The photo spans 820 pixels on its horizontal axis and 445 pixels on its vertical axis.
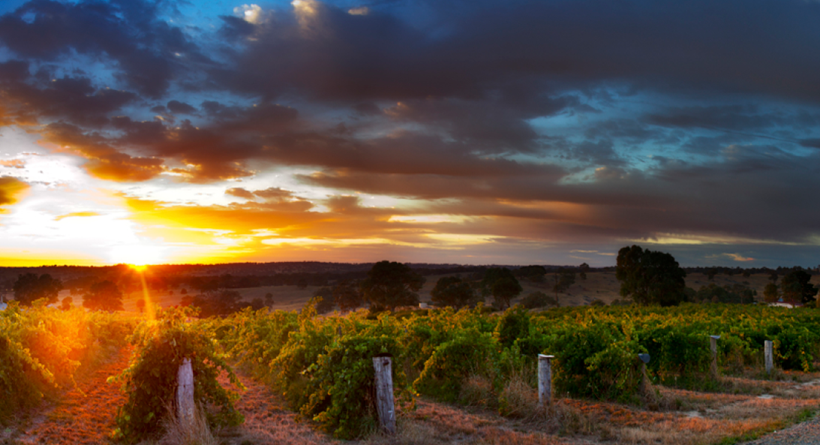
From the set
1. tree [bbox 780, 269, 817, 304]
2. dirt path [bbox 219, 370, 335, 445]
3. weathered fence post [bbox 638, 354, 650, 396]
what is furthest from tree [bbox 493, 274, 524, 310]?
dirt path [bbox 219, 370, 335, 445]

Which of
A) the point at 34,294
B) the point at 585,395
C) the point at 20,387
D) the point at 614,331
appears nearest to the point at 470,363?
the point at 585,395

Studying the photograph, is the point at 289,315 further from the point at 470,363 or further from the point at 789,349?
the point at 789,349

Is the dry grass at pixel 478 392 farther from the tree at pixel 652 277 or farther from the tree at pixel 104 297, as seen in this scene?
the tree at pixel 104 297

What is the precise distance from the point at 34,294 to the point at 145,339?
267 feet

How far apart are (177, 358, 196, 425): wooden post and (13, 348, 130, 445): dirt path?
148cm

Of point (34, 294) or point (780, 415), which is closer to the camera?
point (780, 415)

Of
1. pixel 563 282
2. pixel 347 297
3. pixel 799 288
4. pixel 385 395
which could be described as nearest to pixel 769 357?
pixel 385 395

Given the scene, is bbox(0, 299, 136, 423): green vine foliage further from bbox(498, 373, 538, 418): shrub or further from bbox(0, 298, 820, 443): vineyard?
bbox(498, 373, 538, 418): shrub

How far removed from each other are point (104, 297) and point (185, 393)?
74.9 meters

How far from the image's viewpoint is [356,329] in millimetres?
10570

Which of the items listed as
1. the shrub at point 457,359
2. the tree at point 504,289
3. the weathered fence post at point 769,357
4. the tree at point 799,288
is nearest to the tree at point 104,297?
the tree at point 504,289

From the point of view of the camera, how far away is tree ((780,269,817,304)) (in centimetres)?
6538

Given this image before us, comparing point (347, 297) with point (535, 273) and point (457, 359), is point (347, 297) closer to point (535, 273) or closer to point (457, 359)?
point (535, 273)

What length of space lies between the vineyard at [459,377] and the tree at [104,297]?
63756 mm
